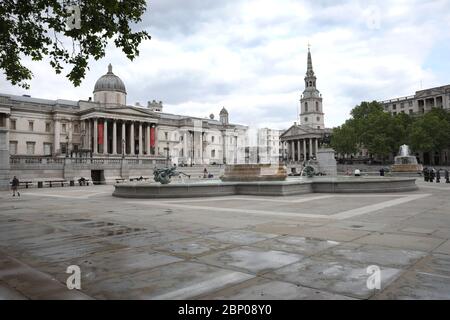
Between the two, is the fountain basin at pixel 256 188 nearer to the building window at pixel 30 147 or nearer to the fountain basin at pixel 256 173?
the fountain basin at pixel 256 173

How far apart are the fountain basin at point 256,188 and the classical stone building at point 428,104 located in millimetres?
80847

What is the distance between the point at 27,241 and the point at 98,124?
75.0 m

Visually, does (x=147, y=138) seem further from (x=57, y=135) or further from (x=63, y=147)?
(x=57, y=135)

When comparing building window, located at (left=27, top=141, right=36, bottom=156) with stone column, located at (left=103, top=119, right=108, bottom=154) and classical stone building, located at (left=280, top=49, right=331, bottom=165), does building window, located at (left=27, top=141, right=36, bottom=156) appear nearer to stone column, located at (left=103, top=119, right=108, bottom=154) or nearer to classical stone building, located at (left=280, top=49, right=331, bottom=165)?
stone column, located at (left=103, top=119, right=108, bottom=154)

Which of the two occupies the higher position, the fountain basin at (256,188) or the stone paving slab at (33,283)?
the fountain basin at (256,188)

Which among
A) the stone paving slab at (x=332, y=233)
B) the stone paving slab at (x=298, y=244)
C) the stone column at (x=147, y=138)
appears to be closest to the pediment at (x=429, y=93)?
the stone column at (x=147, y=138)

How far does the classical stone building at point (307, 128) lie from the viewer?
132775 millimetres

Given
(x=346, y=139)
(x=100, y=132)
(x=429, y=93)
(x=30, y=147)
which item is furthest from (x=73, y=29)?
(x=429, y=93)

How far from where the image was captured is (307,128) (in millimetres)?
134125

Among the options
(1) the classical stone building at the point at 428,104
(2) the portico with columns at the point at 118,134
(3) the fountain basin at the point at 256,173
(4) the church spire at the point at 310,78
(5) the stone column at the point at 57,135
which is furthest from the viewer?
(4) the church spire at the point at 310,78

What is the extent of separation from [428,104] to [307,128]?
134 ft
